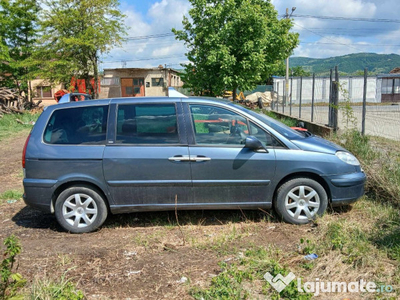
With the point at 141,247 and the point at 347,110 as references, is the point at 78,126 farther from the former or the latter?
the point at 347,110

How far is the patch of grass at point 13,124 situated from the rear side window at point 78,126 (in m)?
11.0

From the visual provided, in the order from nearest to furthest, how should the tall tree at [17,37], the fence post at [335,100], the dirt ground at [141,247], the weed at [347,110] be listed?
the dirt ground at [141,247] → the weed at [347,110] → the fence post at [335,100] → the tall tree at [17,37]

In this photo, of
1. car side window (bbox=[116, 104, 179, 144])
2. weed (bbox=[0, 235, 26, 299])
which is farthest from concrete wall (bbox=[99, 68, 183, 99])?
weed (bbox=[0, 235, 26, 299])

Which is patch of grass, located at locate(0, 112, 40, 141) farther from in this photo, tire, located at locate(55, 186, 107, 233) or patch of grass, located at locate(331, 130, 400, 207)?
patch of grass, located at locate(331, 130, 400, 207)

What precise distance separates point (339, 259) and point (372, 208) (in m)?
1.86

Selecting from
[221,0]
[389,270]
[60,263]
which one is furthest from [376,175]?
[221,0]

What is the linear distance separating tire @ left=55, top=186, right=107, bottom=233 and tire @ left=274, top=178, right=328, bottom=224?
92.1 inches

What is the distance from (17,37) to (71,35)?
471 cm

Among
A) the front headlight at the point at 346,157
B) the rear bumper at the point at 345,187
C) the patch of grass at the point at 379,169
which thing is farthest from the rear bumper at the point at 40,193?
the patch of grass at the point at 379,169

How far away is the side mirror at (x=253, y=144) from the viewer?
4682 millimetres

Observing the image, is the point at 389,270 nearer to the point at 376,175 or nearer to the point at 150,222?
the point at 376,175

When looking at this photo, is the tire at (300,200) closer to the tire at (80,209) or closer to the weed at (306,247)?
the weed at (306,247)

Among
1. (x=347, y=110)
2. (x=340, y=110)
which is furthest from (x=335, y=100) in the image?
(x=347, y=110)

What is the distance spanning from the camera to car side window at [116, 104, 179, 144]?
4840mm
